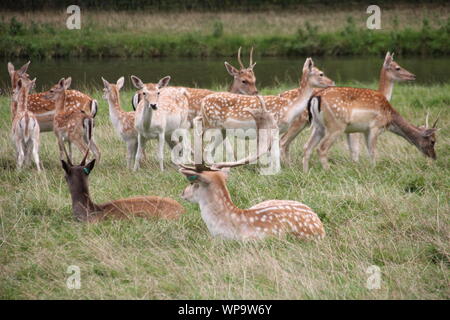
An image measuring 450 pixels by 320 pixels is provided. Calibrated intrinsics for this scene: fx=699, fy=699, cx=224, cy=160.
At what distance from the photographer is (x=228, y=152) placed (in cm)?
852

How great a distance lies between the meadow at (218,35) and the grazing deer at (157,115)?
1545 cm

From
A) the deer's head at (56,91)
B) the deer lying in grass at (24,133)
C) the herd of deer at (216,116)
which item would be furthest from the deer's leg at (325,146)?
the deer's head at (56,91)

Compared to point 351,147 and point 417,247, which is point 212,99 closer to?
point 351,147

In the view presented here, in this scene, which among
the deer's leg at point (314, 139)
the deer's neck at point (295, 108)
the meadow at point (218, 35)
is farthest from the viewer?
the meadow at point (218, 35)

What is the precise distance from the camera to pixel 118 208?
555 cm

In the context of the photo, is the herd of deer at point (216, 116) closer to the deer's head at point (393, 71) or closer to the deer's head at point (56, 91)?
the deer's head at point (56, 91)

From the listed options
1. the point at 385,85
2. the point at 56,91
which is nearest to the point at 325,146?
the point at 385,85

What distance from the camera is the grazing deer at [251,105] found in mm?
7973

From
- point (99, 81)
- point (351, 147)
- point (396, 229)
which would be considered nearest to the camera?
point (396, 229)

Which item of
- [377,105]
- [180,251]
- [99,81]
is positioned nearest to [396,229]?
[180,251]

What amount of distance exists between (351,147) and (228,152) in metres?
1.48

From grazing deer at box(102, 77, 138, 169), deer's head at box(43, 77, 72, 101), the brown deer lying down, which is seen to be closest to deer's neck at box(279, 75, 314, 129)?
grazing deer at box(102, 77, 138, 169)

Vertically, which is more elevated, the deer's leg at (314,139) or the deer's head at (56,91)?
the deer's head at (56,91)

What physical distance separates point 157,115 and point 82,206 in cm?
240
